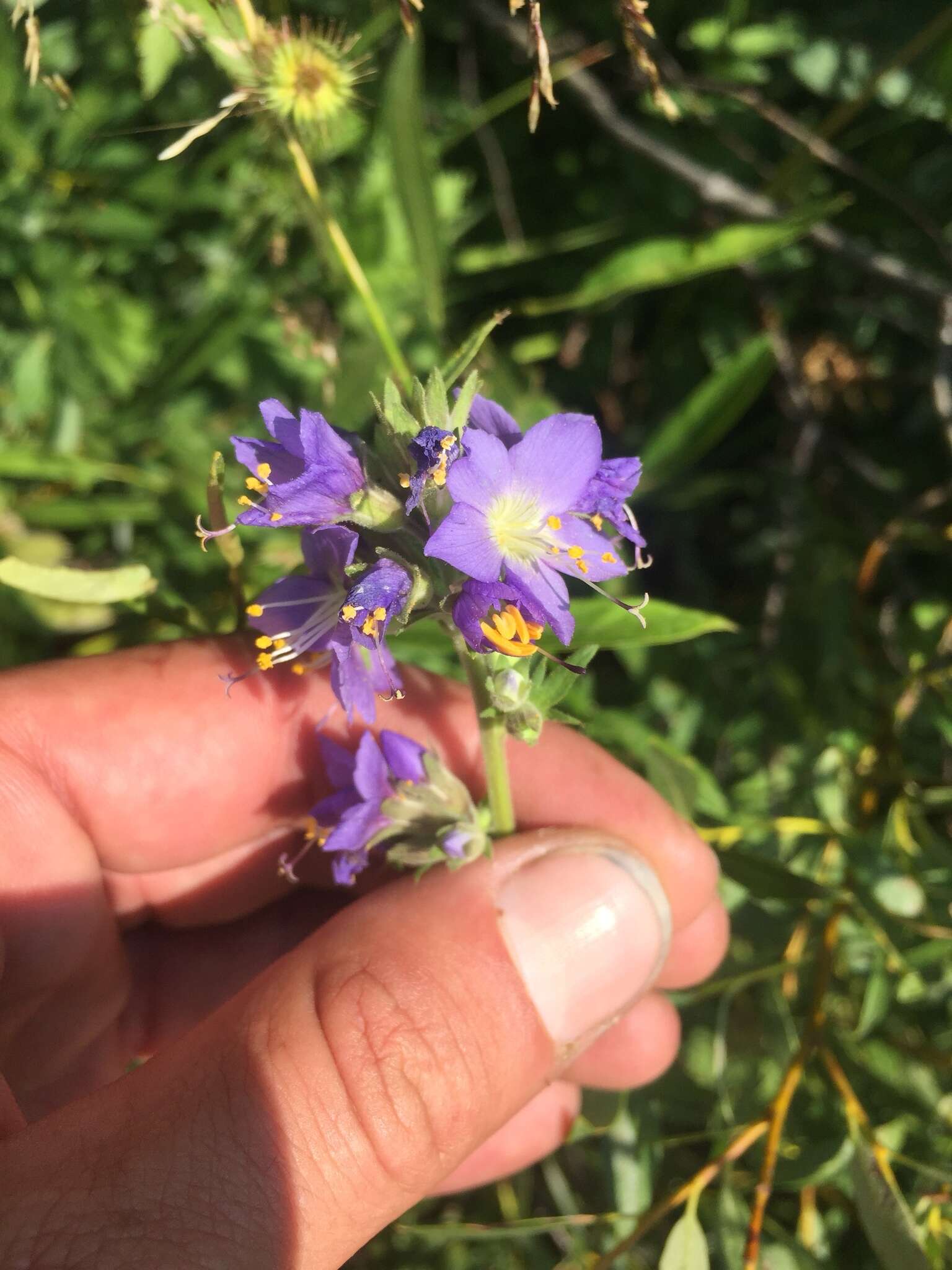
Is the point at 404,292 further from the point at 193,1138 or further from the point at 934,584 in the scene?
the point at 193,1138

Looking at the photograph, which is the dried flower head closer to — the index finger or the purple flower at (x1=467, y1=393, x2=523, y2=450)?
the purple flower at (x1=467, y1=393, x2=523, y2=450)

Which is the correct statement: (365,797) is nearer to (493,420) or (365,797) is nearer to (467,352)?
(493,420)

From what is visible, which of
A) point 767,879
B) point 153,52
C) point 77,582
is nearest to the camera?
point 77,582

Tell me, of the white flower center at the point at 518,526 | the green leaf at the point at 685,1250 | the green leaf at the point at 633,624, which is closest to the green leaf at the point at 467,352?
the white flower center at the point at 518,526

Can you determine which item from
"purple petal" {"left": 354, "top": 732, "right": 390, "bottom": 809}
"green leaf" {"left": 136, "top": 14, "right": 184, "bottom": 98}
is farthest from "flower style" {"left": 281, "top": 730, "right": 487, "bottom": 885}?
"green leaf" {"left": 136, "top": 14, "right": 184, "bottom": 98}

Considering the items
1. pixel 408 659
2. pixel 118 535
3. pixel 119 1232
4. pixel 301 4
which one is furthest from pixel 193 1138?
pixel 301 4

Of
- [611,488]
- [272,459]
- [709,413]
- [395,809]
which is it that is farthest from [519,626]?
[709,413]

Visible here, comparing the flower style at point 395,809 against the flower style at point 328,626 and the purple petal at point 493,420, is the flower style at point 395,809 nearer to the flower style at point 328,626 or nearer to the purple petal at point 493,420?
the flower style at point 328,626
